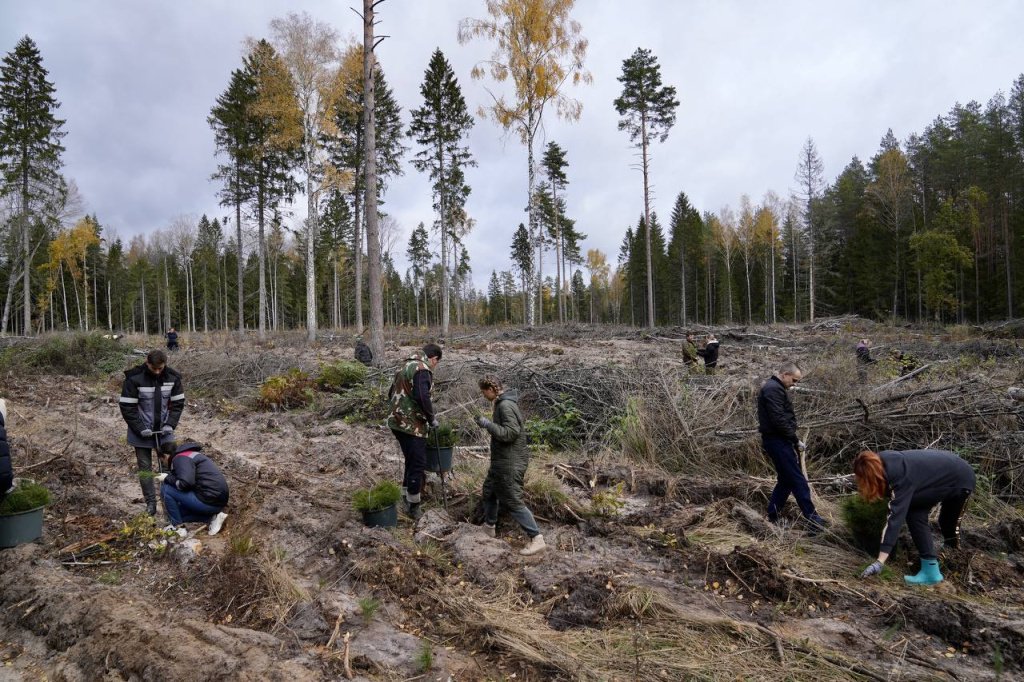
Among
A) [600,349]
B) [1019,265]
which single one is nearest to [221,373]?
[600,349]

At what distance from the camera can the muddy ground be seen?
3.01 meters

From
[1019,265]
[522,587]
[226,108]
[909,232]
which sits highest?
[226,108]

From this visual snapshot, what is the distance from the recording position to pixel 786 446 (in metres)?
5.18

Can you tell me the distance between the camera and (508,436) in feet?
15.5

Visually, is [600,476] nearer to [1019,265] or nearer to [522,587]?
[522,587]

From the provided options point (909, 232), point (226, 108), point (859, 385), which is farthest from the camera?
point (909, 232)

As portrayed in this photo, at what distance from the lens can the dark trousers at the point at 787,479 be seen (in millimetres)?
5082

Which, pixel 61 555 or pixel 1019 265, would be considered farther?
pixel 1019 265

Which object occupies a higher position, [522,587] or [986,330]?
[986,330]

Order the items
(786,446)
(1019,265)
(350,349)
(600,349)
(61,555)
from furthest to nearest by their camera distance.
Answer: (1019,265), (350,349), (600,349), (786,446), (61,555)

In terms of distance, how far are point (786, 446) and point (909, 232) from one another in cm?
3929

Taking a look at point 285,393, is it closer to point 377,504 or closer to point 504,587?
point 377,504

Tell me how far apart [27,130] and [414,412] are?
3055 centimetres

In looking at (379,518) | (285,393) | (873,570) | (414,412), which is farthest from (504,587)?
(285,393)
